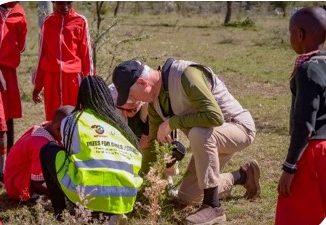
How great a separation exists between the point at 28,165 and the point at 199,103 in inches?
49.0

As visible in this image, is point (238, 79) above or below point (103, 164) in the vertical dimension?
below

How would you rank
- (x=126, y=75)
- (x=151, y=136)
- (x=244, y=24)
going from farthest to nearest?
(x=244, y=24)
(x=151, y=136)
(x=126, y=75)

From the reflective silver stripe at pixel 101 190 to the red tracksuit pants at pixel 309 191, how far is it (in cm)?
74

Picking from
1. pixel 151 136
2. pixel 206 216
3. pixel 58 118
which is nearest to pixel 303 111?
pixel 206 216

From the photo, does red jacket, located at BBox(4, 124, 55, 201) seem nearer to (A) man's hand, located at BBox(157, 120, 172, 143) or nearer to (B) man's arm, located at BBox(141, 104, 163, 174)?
(B) man's arm, located at BBox(141, 104, 163, 174)

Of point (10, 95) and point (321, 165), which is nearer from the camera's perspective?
point (321, 165)

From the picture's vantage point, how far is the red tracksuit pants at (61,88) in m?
4.77

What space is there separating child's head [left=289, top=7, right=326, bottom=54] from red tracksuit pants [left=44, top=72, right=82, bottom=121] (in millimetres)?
2195

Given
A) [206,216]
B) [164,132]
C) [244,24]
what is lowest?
[244,24]

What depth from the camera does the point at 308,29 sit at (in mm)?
2900

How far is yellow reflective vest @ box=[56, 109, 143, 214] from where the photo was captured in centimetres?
317

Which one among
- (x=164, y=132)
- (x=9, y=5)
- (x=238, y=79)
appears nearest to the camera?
(x=164, y=132)

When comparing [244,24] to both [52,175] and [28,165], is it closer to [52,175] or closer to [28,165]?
[28,165]

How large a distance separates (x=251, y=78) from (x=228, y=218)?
6.22 metres
